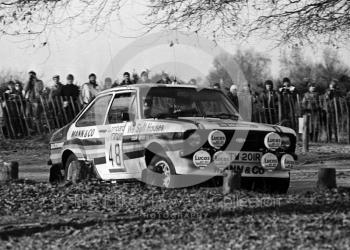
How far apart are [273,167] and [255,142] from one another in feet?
1.50

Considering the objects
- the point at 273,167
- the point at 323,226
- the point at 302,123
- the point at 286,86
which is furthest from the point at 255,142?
the point at 286,86


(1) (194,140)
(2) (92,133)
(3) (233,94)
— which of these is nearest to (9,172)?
(2) (92,133)

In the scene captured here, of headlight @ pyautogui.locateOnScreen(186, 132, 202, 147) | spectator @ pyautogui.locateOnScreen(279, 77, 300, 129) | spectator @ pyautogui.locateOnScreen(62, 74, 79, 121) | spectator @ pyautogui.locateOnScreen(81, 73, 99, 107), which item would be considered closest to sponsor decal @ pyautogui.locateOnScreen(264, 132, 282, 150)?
headlight @ pyautogui.locateOnScreen(186, 132, 202, 147)

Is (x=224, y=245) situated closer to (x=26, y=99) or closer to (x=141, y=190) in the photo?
(x=141, y=190)

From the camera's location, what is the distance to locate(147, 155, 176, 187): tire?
1101 cm

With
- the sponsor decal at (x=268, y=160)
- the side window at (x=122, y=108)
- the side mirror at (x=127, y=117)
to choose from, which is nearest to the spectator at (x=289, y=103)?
the side window at (x=122, y=108)

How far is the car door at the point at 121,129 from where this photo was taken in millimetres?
11836

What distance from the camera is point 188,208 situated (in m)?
9.63

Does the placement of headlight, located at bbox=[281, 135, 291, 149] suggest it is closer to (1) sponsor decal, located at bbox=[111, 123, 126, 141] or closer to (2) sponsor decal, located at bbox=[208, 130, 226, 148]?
(2) sponsor decal, located at bbox=[208, 130, 226, 148]

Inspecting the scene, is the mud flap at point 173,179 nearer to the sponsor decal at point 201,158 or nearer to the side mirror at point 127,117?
the sponsor decal at point 201,158

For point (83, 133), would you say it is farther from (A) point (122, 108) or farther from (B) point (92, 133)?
(A) point (122, 108)

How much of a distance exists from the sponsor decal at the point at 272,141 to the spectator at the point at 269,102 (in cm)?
1172

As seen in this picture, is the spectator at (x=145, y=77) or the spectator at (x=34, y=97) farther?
the spectator at (x=34, y=97)

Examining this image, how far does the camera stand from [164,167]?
36.5 ft
